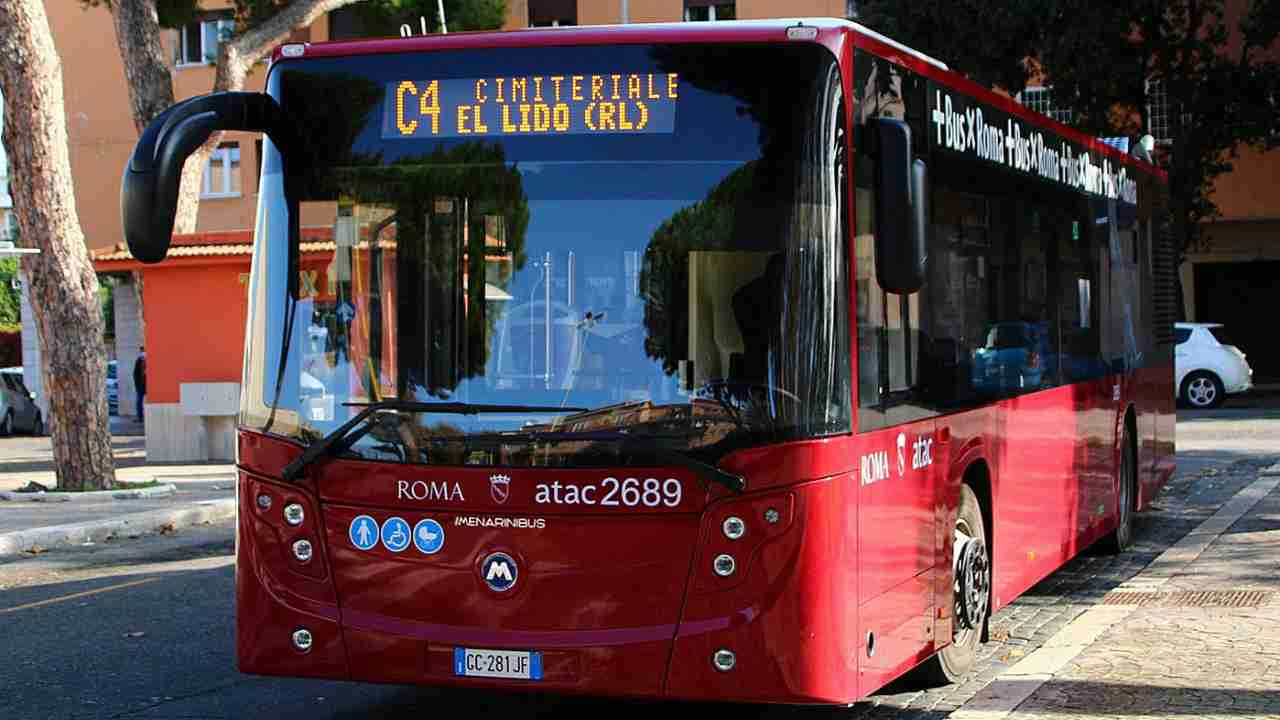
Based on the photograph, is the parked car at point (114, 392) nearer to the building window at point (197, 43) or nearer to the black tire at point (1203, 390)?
the building window at point (197, 43)

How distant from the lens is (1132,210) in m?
14.4

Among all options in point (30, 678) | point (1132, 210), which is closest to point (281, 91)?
point (30, 678)

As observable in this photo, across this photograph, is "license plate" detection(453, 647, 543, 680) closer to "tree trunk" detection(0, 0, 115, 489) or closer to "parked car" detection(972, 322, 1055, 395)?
"parked car" detection(972, 322, 1055, 395)

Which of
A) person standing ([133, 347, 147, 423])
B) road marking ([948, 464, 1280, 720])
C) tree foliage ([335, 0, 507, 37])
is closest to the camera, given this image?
road marking ([948, 464, 1280, 720])

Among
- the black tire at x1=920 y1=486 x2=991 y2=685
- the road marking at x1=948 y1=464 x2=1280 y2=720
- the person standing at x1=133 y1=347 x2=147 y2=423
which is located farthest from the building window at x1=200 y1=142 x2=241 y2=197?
the black tire at x1=920 y1=486 x2=991 y2=685

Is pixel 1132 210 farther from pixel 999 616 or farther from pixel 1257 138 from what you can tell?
pixel 1257 138

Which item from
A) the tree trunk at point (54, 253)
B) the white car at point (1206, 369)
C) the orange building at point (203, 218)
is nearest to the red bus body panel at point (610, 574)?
the tree trunk at point (54, 253)

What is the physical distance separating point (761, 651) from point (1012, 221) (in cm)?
396

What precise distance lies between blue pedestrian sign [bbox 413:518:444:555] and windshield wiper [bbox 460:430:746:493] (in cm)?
34

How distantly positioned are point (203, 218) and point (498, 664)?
47.4 m

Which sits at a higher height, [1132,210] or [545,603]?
[1132,210]

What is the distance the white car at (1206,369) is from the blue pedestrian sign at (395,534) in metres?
29.8

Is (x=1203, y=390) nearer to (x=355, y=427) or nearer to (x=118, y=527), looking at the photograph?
(x=118, y=527)

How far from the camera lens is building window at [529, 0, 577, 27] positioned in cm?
4856
